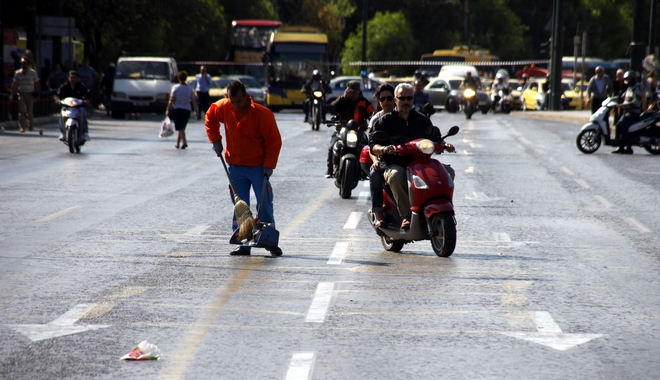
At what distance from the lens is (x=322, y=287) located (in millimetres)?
8391

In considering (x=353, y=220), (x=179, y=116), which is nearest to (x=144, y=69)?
(x=179, y=116)

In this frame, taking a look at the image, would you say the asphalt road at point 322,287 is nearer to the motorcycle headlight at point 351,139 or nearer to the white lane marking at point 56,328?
the white lane marking at point 56,328

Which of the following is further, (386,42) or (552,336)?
(386,42)

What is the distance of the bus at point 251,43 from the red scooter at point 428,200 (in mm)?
44933

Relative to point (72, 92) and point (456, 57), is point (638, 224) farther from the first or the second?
point (456, 57)

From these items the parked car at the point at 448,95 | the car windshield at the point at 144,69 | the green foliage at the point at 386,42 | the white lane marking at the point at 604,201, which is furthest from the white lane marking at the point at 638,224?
the green foliage at the point at 386,42

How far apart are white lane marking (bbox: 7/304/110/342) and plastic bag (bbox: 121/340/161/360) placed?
29.0 inches

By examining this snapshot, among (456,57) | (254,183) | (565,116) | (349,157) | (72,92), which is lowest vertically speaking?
(565,116)

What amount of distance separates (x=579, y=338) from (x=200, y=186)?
10.5 meters

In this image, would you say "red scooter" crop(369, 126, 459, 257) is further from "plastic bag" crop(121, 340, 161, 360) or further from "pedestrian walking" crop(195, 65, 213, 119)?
"pedestrian walking" crop(195, 65, 213, 119)

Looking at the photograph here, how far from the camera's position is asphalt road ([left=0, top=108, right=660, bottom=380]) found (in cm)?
611

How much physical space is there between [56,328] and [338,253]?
12.3ft

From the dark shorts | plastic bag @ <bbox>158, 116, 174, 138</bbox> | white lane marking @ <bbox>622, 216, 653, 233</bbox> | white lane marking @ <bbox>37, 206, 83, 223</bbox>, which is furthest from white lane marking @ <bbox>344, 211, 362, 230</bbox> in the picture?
plastic bag @ <bbox>158, 116, 174, 138</bbox>

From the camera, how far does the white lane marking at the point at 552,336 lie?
651 cm
